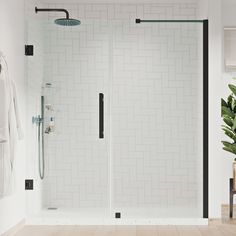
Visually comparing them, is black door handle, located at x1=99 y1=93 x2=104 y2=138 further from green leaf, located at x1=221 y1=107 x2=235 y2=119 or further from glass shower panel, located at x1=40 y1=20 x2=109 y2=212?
green leaf, located at x1=221 y1=107 x2=235 y2=119

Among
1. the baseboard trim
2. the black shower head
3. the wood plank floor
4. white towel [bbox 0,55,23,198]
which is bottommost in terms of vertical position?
the wood plank floor

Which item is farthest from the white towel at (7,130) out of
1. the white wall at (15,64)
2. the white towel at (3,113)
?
the white wall at (15,64)

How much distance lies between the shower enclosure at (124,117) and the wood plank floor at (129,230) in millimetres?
194

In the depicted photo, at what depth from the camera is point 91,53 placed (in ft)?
17.5

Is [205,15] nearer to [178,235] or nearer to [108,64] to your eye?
[108,64]

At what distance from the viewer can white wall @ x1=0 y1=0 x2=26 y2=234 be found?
450 cm

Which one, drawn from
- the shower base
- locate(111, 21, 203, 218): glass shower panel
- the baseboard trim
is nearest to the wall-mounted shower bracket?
locate(111, 21, 203, 218): glass shower panel

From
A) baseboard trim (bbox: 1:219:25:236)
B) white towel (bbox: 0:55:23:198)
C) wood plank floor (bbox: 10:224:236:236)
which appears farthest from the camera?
wood plank floor (bbox: 10:224:236:236)

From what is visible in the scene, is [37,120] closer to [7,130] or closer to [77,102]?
[77,102]

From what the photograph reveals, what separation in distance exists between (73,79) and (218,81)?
1.49 m

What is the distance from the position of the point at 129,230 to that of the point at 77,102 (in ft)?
4.55

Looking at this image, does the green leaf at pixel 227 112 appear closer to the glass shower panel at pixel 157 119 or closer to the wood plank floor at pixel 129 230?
the glass shower panel at pixel 157 119

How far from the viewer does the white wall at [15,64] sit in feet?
14.8

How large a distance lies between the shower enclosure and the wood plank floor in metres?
0.19
